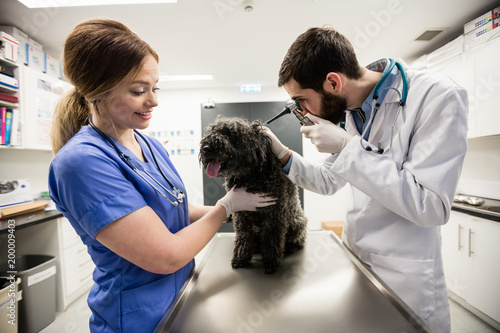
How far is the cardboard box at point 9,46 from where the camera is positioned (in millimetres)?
2135

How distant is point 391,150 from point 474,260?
2290mm

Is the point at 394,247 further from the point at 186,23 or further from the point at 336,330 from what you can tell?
the point at 186,23

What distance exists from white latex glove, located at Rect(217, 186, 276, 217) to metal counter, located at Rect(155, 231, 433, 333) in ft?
1.02

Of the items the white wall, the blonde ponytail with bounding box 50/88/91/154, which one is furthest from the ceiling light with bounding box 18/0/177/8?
the blonde ponytail with bounding box 50/88/91/154

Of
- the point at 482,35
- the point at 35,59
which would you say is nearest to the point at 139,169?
the point at 35,59

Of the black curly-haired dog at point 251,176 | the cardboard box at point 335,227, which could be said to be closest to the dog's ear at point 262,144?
the black curly-haired dog at point 251,176

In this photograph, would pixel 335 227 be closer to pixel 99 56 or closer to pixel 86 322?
pixel 86 322

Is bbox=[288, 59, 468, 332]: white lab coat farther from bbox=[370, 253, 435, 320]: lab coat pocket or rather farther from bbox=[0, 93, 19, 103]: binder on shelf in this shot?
bbox=[0, 93, 19, 103]: binder on shelf

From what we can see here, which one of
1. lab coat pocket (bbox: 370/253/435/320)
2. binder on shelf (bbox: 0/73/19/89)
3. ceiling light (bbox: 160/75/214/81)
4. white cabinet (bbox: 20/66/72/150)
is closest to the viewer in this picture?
lab coat pocket (bbox: 370/253/435/320)

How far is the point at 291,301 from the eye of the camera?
84 cm

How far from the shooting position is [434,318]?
2.87ft

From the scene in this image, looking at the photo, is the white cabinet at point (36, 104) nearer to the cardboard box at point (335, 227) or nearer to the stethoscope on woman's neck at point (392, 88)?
the stethoscope on woman's neck at point (392, 88)

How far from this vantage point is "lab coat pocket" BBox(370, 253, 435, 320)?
0.87m

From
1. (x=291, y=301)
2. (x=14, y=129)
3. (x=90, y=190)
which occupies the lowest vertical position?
(x=291, y=301)
